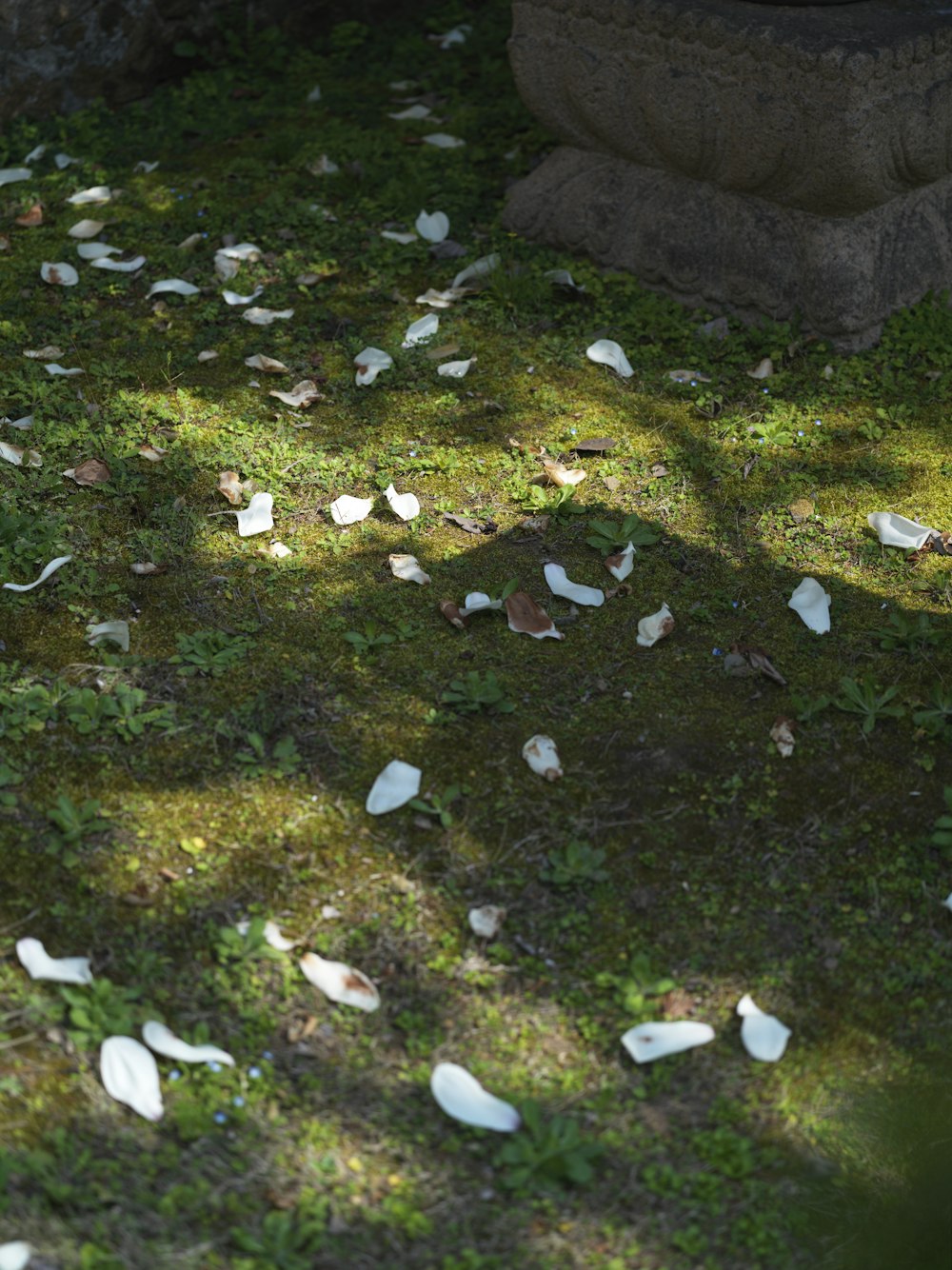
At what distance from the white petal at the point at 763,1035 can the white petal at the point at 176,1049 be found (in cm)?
84

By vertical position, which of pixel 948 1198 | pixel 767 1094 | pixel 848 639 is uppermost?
pixel 848 639

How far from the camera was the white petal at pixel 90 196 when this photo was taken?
14.7 feet

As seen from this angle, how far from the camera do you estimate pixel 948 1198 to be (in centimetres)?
215

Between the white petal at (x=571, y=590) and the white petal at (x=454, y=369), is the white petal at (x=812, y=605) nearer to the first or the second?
the white petal at (x=571, y=590)

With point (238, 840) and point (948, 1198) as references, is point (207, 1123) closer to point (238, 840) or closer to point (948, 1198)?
point (238, 840)

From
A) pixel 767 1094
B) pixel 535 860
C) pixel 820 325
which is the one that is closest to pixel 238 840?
pixel 535 860

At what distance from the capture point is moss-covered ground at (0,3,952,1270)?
198cm

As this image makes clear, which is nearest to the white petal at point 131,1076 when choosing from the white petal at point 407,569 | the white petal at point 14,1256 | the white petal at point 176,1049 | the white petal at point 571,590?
the white petal at point 176,1049

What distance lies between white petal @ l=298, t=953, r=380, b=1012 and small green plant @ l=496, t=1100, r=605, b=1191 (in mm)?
332

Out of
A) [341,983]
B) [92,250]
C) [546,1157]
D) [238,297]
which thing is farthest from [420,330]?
[546,1157]

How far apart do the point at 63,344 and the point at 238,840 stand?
1.99 meters

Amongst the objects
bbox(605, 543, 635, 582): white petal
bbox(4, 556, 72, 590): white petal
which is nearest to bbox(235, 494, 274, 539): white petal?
bbox(4, 556, 72, 590): white petal

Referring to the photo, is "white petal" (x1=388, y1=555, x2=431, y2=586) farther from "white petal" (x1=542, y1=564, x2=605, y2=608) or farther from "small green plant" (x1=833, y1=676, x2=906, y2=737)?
"small green plant" (x1=833, y1=676, x2=906, y2=737)

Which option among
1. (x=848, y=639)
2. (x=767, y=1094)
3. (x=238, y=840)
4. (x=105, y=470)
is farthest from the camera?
(x=105, y=470)
